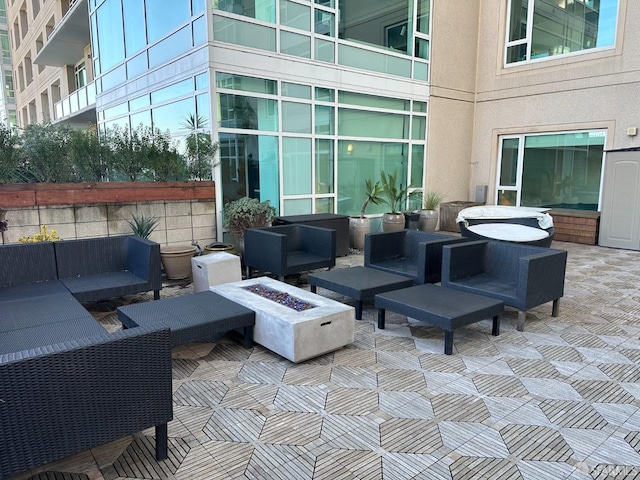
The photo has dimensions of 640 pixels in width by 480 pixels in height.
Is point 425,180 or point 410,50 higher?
point 410,50

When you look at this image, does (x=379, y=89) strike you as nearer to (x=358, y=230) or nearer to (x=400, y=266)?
(x=358, y=230)

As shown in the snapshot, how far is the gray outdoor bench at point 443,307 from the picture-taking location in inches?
143

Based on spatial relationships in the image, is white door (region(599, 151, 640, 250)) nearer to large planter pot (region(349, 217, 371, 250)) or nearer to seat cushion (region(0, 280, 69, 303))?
large planter pot (region(349, 217, 371, 250))

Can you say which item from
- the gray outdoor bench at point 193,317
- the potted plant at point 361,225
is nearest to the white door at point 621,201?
the potted plant at point 361,225

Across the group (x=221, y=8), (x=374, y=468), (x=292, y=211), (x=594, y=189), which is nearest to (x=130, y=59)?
(x=221, y=8)

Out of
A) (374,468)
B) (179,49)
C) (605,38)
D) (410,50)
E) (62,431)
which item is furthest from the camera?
(410,50)

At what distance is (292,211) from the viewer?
8031 mm

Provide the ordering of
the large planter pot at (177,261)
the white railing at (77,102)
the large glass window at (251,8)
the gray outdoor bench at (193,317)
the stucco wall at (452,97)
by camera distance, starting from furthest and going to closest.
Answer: the white railing at (77,102), the stucco wall at (452,97), the large glass window at (251,8), the large planter pot at (177,261), the gray outdoor bench at (193,317)

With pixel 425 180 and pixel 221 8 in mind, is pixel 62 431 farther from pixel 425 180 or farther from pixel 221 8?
pixel 425 180

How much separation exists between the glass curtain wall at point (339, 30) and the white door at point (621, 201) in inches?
167

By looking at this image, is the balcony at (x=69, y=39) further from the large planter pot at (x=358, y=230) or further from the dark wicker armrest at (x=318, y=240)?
the dark wicker armrest at (x=318, y=240)

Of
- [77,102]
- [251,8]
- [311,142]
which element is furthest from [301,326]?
[77,102]

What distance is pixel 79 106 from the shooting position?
44.9ft

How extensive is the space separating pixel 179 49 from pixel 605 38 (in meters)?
8.35
